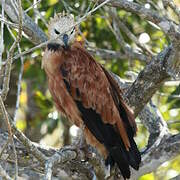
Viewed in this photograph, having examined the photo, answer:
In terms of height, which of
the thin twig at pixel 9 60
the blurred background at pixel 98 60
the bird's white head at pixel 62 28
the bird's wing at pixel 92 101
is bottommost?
the blurred background at pixel 98 60

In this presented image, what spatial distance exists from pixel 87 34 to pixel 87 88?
2.46 meters

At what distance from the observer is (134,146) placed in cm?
485

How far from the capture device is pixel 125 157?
4.77 m

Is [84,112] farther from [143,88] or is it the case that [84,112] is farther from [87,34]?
[87,34]

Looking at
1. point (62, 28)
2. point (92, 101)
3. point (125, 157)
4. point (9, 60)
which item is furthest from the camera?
point (62, 28)

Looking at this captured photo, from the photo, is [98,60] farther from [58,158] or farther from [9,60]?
[9,60]

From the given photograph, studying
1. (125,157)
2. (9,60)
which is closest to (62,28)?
(125,157)

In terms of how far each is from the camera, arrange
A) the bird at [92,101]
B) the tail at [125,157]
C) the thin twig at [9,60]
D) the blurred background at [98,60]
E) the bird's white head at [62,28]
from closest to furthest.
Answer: the thin twig at [9,60] < the tail at [125,157] < the bird at [92,101] < the bird's white head at [62,28] < the blurred background at [98,60]

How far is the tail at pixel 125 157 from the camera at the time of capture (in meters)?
4.71

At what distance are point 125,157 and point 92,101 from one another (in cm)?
65

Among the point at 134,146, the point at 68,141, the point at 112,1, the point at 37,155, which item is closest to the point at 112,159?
the point at 134,146

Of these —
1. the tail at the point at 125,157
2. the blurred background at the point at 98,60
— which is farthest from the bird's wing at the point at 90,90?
the blurred background at the point at 98,60

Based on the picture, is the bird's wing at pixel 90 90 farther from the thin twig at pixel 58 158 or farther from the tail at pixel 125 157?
the thin twig at pixel 58 158

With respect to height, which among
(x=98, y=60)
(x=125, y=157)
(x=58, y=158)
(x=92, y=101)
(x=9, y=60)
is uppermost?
(x=9, y=60)
